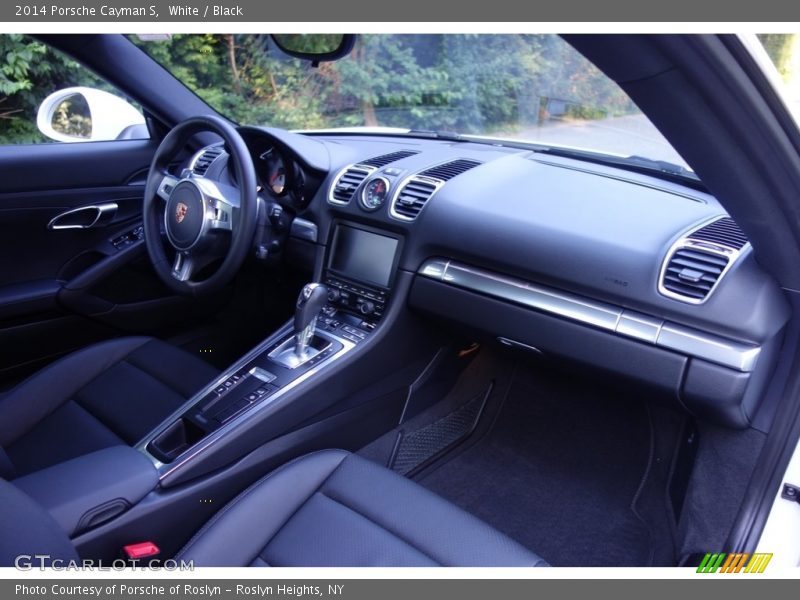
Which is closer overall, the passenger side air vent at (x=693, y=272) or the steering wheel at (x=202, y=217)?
the passenger side air vent at (x=693, y=272)

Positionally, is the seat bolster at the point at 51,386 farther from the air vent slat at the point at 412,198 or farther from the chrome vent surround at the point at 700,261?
the chrome vent surround at the point at 700,261

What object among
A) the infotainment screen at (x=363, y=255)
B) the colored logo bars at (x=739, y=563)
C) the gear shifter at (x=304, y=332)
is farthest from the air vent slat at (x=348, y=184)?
the colored logo bars at (x=739, y=563)

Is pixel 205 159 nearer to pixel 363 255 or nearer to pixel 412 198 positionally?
pixel 363 255

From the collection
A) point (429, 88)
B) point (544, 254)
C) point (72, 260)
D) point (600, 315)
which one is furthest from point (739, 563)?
point (72, 260)

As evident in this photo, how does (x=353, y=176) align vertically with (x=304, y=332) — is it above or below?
above

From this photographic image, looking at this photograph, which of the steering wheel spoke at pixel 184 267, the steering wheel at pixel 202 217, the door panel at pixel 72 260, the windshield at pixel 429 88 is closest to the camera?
the steering wheel at pixel 202 217

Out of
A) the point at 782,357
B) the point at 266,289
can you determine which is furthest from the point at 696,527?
the point at 266,289

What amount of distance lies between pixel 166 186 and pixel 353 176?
626 millimetres

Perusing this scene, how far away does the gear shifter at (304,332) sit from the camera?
6.81 ft

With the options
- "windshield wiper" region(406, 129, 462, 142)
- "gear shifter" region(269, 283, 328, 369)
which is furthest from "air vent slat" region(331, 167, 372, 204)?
"windshield wiper" region(406, 129, 462, 142)

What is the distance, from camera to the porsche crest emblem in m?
2.06

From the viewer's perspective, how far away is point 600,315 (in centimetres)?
179

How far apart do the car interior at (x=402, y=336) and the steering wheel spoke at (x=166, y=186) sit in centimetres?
1

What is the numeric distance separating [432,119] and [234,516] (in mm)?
1906
